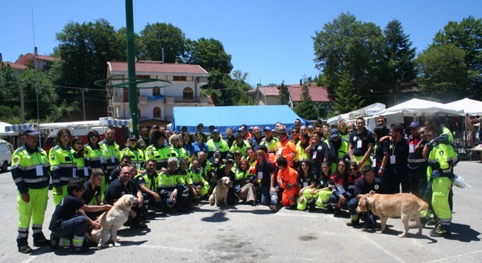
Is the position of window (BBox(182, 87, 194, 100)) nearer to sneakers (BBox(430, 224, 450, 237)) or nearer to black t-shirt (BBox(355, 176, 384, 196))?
black t-shirt (BBox(355, 176, 384, 196))

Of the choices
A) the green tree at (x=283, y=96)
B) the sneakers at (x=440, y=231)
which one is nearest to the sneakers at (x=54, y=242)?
the sneakers at (x=440, y=231)

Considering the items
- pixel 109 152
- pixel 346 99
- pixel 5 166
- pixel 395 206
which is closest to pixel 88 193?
pixel 109 152

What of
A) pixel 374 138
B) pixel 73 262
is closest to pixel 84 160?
pixel 73 262

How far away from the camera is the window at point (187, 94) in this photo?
45781mm

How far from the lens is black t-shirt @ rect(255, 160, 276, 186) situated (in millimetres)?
8781

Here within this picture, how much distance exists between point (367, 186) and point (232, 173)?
11.9 feet

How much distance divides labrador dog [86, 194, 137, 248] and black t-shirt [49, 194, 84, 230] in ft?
1.47

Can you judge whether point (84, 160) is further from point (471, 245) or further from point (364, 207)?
point (471, 245)

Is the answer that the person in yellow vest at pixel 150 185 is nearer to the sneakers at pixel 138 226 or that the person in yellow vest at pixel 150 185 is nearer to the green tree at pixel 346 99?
the sneakers at pixel 138 226

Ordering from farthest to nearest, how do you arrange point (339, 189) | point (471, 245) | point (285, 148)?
point (285, 148)
point (339, 189)
point (471, 245)

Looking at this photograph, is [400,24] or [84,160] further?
[400,24]

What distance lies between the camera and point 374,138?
307 inches

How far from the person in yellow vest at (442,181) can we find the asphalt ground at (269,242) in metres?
0.24

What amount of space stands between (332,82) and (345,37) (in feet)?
23.6
